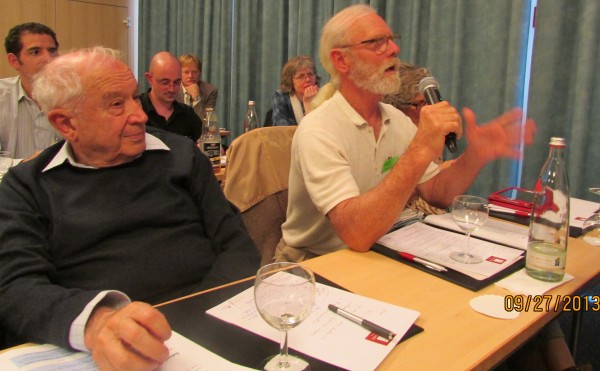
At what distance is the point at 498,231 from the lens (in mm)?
1436

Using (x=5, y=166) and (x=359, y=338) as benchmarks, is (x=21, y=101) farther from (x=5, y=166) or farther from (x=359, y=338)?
(x=359, y=338)

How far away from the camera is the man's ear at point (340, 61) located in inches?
65.1

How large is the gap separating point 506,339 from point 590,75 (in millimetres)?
2081

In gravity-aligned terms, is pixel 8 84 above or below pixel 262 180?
above

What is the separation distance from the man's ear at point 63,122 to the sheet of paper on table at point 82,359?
2.05 ft

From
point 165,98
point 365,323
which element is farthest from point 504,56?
point 365,323

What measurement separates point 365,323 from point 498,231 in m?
0.75

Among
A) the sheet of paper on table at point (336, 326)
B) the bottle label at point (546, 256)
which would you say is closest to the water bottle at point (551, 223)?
the bottle label at point (546, 256)

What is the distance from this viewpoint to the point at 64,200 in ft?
3.97

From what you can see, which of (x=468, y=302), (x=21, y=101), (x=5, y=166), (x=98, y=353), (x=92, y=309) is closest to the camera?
(x=98, y=353)

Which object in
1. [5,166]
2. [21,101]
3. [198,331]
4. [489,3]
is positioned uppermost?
[489,3]

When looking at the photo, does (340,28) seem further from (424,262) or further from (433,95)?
(424,262)

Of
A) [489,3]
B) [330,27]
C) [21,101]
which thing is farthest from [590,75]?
[21,101]
